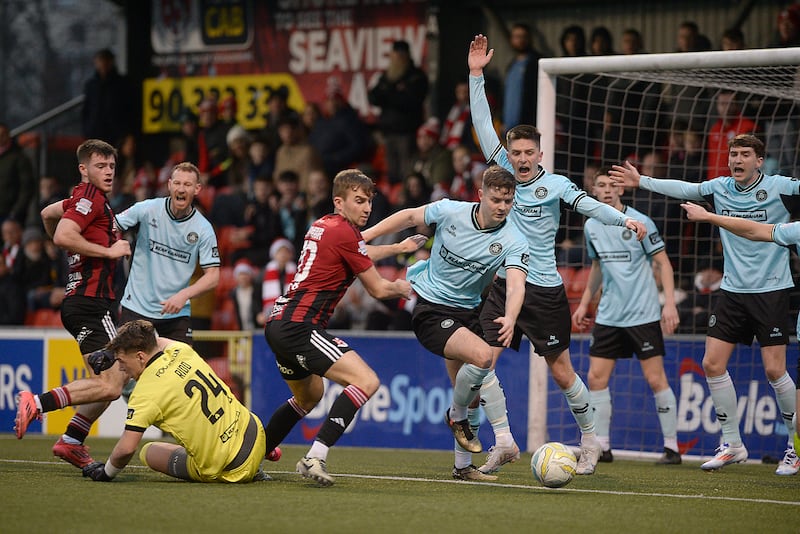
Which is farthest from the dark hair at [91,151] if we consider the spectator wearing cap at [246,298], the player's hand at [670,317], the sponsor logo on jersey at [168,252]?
the spectator wearing cap at [246,298]

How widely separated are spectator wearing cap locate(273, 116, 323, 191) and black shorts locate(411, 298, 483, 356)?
7.97 metres

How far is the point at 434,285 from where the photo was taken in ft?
25.5

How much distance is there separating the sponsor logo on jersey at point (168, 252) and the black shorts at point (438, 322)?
7.20 ft

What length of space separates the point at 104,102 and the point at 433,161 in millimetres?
5703

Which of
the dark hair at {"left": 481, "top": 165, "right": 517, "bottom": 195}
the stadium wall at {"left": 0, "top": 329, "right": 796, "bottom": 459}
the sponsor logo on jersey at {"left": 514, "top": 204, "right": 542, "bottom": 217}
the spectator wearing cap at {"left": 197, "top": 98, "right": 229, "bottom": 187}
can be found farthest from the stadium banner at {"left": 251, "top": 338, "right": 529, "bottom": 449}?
the spectator wearing cap at {"left": 197, "top": 98, "right": 229, "bottom": 187}

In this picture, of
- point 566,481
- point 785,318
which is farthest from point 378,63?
point 566,481

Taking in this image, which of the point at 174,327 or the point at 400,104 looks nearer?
the point at 174,327

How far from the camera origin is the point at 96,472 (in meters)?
7.23

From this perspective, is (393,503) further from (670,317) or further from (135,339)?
(670,317)

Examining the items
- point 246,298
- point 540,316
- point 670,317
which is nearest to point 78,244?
point 540,316

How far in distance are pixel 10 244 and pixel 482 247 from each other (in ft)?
32.9

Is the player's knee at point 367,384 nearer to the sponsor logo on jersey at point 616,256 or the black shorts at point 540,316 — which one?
the black shorts at point 540,316

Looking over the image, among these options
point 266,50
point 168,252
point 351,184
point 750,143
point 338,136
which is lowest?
point 168,252

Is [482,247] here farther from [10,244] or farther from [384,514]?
[10,244]
